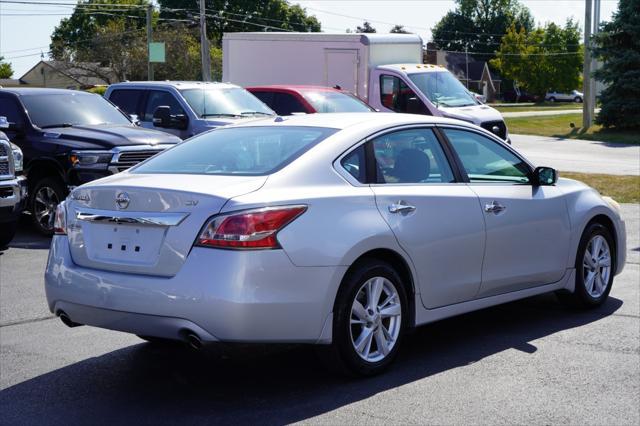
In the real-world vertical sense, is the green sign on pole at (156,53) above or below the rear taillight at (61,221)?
above

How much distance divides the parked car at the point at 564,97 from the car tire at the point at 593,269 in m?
102

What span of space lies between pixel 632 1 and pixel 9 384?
3761cm

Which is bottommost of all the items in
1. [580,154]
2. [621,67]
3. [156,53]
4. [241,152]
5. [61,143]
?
[580,154]

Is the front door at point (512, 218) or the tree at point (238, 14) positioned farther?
the tree at point (238, 14)

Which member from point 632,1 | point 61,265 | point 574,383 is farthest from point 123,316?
point 632,1

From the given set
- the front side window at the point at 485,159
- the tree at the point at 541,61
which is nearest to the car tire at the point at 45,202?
the front side window at the point at 485,159

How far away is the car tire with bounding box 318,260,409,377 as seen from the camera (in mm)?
5871

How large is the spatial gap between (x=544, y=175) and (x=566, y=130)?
116 feet

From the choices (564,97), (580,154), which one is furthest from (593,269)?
(564,97)

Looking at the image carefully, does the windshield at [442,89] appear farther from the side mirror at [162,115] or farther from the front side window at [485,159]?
the front side window at [485,159]

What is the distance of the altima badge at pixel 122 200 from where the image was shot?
581 centimetres

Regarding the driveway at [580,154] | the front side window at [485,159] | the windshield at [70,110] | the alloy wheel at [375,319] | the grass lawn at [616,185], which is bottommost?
the driveway at [580,154]

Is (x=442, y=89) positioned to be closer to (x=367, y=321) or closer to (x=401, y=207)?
(x=401, y=207)

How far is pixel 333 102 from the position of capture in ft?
63.8
